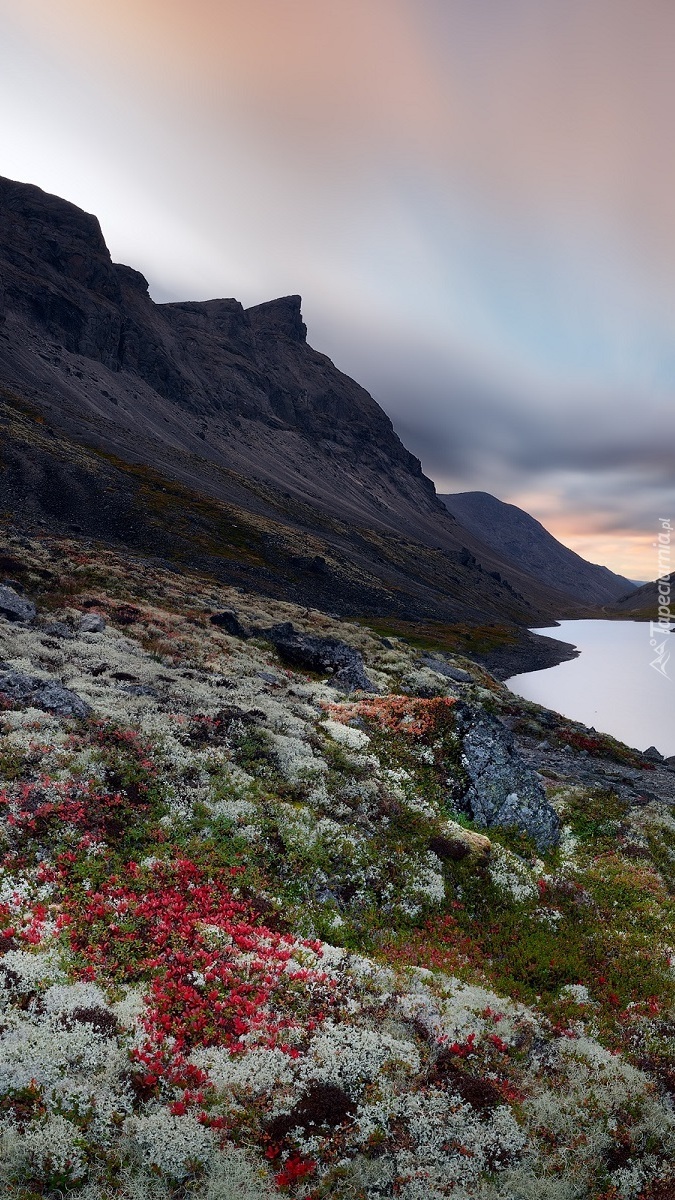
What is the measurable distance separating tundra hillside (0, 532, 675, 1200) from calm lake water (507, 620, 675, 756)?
1436 inches

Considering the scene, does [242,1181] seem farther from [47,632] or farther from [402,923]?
[47,632]

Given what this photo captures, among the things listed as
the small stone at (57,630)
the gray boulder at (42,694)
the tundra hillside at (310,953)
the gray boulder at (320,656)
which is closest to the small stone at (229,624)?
the gray boulder at (320,656)

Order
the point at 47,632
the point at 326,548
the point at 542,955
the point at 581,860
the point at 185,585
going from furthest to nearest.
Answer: the point at 326,548 → the point at 185,585 → the point at 47,632 → the point at 581,860 → the point at 542,955

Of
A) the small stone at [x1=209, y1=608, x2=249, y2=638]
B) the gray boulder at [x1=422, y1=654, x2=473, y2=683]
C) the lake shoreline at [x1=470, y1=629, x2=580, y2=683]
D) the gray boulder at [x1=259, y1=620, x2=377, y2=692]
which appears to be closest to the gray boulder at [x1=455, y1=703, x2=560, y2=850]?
the gray boulder at [x1=259, y1=620, x2=377, y2=692]

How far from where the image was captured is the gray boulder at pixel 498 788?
858 inches

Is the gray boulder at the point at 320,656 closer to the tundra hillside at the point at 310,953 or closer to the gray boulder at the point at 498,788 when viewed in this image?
the tundra hillside at the point at 310,953

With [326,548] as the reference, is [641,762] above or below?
below

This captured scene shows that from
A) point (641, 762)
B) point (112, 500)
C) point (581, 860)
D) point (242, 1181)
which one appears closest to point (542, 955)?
point (581, 860)

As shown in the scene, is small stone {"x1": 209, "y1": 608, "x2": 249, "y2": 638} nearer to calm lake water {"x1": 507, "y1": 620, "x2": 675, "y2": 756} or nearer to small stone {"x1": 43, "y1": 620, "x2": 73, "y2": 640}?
small stone {"x1": 43, "y1": 620, "x2": 73, "y2": 640}

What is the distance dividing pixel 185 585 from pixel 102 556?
32.9 feet

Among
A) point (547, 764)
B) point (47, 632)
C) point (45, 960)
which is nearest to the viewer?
point (45, 960)

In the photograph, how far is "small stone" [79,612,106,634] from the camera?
32312 millimetres

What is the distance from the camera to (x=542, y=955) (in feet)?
48.3

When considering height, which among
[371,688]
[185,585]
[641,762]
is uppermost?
[185,585]
